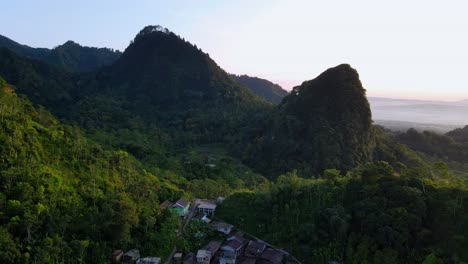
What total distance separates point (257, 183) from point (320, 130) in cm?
1177

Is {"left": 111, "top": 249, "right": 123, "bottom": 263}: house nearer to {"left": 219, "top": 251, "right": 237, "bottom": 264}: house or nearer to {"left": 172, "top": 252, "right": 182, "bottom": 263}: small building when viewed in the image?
A: {"left": 172, "top": 252, "right": 182, "bottom": 263}: small building

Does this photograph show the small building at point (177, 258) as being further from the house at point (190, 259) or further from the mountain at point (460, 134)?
the mountain at point (460, 134)

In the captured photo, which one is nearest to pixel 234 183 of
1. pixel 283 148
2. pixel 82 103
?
pixel 283 148

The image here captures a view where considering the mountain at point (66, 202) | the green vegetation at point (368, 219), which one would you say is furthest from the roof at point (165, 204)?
the green vegetation at point (368, 219)

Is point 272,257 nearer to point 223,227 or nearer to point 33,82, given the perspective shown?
point 223,227

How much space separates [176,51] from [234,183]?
50827mm

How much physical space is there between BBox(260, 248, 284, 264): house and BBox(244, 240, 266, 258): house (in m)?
0.30

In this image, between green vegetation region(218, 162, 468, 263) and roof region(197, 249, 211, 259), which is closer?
green vegetation region(218, 162, 468, 263)

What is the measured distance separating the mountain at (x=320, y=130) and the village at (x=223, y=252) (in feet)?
53.1

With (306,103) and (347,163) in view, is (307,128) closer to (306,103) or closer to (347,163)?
(306,103)

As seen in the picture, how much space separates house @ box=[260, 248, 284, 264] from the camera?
18438 millimetres

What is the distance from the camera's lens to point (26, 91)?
2090 inches

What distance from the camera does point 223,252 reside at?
62.8 ft

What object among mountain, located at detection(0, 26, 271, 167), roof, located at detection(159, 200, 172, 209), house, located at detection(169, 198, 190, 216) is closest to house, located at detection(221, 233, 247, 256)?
house, located at detection(169, 198, 190, 216)
